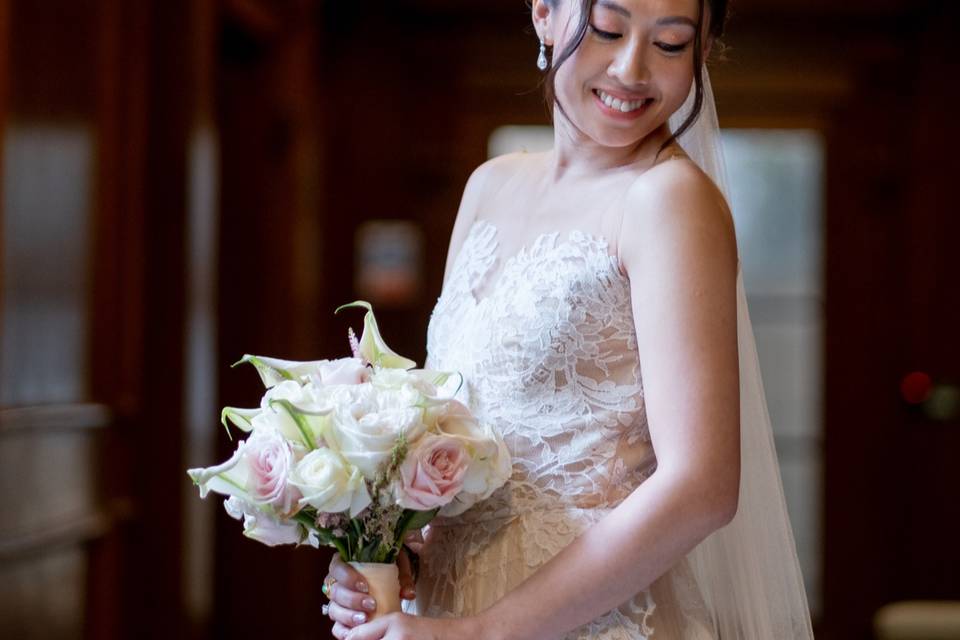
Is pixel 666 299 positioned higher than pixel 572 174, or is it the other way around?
pixel 572 174

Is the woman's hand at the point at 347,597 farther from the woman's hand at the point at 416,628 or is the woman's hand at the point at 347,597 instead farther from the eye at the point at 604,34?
the eye at the point at 604,34

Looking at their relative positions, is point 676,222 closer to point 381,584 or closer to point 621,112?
point 621,112

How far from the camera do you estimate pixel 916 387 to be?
6.75 metres

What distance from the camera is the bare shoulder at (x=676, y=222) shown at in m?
1.66

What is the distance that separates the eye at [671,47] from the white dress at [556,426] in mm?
245

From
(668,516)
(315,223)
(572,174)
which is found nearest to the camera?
(668,516)

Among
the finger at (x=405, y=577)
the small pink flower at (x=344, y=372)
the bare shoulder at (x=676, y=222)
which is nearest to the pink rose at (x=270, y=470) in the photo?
the small pink flower at (x=344, y=372)

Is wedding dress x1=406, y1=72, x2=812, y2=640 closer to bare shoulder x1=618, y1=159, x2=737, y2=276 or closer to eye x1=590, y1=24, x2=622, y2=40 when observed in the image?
bare shoulder x1=618, y1=159, x2=737, y2=276

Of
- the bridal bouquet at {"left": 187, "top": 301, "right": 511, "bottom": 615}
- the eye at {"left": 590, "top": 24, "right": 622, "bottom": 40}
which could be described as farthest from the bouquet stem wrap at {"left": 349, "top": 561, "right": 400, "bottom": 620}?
the eye at {"left": 590, "top": 24, "right": 622, "bottom": 40}

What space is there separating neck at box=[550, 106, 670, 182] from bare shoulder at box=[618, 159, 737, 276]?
11 cm

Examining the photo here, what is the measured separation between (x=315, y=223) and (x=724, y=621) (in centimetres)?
490

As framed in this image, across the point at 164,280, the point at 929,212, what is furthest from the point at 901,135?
the point at 164,280

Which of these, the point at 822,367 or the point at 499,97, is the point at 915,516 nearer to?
the point at 822,367

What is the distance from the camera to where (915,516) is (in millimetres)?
6703
